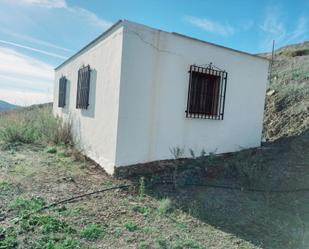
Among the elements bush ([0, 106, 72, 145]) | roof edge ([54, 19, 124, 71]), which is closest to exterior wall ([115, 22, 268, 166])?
roof edge ([54, 19, 124, 71])

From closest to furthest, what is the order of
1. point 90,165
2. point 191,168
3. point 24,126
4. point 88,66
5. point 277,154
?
point 191,168 → point 90,165 → point 277,154 → point 88,66 → point 24,126

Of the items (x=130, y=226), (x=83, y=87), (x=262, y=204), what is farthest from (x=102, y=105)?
(x=262, y=204)

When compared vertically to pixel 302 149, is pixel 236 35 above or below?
above

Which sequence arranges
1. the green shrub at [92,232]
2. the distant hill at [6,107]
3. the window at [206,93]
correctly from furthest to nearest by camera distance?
the distant hill at [6,107]
the window at [206,93]
the green shrub at [92,232]

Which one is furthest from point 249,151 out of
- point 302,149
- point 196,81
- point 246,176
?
point 196,81

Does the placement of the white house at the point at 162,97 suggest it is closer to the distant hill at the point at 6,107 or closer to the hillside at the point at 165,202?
the hillside at the point at 165,202

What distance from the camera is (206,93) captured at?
19.2 feet

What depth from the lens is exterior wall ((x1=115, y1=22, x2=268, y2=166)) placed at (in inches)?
190

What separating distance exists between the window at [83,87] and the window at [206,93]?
2.40m

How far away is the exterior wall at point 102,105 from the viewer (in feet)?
16.2

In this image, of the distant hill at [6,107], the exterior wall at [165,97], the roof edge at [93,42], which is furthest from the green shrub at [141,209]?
the distant hill at [6,107]

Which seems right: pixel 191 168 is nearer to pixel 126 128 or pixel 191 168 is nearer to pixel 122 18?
pixel 126 128

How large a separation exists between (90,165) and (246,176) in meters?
2.97

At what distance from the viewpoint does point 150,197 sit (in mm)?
4086
